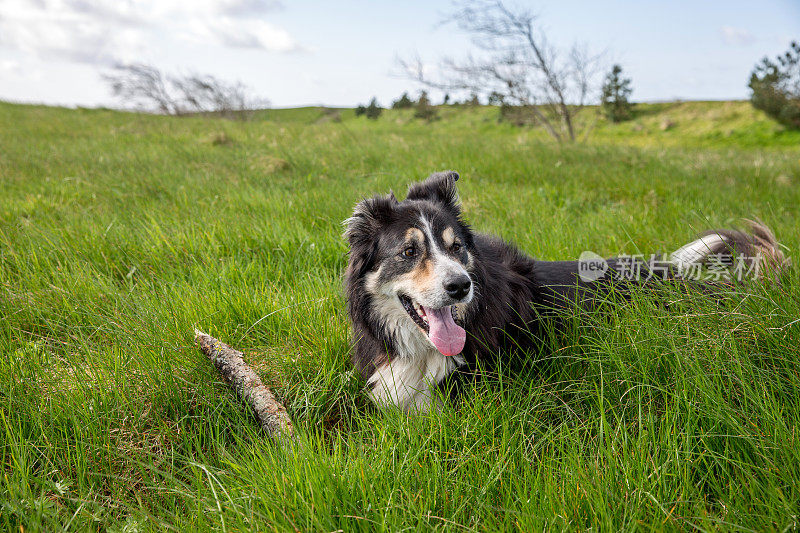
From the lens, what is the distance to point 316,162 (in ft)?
27.0

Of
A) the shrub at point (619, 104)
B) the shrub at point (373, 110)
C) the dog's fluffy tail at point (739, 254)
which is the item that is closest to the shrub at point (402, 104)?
the shrub at point (373, 110)

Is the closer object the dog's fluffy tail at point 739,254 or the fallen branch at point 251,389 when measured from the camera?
the fallen branch at point 251,389

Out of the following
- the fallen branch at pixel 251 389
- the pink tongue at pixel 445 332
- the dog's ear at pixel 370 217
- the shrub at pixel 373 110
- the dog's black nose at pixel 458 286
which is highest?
the shrub at pixel 373 110

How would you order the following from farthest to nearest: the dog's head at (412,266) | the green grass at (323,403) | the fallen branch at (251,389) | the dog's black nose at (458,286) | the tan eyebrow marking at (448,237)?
the tan eyebrow marking at (448,237), the dog's head at (412,266), the dog's black nose at (458,286), the fallen branch at (251,389), the green grass at (323,403)

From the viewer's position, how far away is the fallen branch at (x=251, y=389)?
219 cm

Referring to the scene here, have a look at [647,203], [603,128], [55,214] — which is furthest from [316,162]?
[603,128]

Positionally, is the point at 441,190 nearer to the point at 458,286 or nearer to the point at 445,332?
the point at 458,286

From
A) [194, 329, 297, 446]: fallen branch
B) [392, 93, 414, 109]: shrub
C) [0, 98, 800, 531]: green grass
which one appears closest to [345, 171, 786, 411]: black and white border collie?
[0, 98, 800, 531]: green grass

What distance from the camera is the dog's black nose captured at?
244 centimetres

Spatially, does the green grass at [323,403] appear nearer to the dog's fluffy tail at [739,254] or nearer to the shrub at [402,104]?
the dog's fluffy tail at [739,254]

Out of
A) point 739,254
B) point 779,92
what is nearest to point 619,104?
point 779,92

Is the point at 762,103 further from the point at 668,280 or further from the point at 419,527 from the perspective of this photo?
the point at 419,527

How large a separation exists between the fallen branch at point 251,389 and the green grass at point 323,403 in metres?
0.08

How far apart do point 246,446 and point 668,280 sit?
8.47 ft
